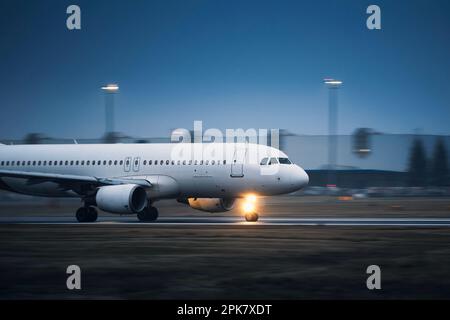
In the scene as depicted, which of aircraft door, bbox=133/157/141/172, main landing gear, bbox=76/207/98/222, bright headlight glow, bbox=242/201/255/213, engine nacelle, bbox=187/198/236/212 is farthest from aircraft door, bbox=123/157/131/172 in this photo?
bright headlight glow, bbox=242/201/255/213

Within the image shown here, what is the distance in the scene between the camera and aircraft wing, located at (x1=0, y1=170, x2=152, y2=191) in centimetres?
3769

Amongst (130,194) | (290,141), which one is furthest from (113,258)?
(290,141)

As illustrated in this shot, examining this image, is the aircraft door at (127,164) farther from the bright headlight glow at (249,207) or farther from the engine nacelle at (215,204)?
the bright headlight glow at (249,207)

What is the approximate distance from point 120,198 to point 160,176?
3.11 meters

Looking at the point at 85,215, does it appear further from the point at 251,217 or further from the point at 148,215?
the point at 251,217

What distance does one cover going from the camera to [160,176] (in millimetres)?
38344

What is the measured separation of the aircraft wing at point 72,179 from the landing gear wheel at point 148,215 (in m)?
1.55

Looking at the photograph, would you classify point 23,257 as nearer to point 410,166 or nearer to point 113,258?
point 113,258

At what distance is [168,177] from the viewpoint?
3816 centimetres

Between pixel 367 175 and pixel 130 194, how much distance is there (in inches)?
2622

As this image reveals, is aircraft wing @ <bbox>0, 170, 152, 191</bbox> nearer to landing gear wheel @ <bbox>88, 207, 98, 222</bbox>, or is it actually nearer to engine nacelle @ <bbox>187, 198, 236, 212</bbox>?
landing gear wheel @ <bbox>88, 207, 98, 222</bbox>

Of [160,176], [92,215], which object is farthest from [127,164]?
[92,215]

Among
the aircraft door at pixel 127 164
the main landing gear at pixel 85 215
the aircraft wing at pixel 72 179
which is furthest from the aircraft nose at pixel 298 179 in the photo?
the main landing gear at pixel 85 215

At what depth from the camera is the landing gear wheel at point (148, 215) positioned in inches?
1531
